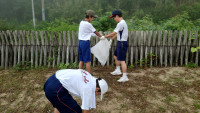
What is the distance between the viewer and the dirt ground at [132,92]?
135 inches

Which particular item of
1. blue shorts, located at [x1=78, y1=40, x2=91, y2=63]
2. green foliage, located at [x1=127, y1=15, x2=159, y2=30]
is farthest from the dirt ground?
green foliage, located at [x1=127, y1=15, x2=159, y2=30]

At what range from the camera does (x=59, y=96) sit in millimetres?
2205

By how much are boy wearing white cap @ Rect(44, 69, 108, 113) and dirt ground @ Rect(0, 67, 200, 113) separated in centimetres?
123

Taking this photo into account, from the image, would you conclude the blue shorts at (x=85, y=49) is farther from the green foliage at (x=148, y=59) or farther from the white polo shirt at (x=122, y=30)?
the green foliage at (x=148, y=59)

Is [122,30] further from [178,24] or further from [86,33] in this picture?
[178,24]

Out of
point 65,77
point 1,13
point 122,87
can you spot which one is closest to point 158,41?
point 122,87

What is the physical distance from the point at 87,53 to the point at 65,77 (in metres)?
2.27

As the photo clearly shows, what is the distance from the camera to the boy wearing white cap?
205 centimetres

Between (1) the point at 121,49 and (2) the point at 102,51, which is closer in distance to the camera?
(1) the point at 121,49

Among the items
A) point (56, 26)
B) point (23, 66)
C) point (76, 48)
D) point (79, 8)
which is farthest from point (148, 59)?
point (79, 8)

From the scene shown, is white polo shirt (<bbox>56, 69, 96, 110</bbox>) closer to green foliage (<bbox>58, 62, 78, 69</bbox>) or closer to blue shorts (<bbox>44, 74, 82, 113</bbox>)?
blue shorts (<bbox>44, 74, 82, 113</bbox>)

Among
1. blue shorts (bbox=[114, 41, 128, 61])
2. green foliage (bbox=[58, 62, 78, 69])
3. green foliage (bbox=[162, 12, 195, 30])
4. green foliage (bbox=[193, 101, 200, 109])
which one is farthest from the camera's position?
green foliage (bbox=[162, 12, 195, 30])

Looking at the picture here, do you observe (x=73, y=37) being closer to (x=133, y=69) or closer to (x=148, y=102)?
(x=133, y=69)

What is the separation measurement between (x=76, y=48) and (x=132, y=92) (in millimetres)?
2638
